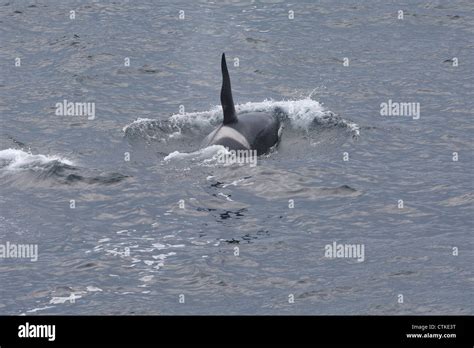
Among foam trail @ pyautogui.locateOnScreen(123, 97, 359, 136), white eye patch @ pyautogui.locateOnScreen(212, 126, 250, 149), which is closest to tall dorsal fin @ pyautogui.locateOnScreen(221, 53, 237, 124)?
white eye patch @ pyautogui.locateOnScreen(212, 126, 250, 149)

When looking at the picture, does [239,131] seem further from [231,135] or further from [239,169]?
[239,169]

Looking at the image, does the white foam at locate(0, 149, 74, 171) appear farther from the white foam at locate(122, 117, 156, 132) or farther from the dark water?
the white foam at locate(122, 117, 156, 132)

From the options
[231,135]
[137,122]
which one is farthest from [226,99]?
[137,122]

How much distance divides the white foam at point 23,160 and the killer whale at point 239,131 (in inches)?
148

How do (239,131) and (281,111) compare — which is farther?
(281,111)

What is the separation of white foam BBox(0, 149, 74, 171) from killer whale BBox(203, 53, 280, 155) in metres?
3.76

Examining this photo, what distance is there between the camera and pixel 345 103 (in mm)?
30141

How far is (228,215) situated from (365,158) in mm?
5240

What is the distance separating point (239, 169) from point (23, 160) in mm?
5359

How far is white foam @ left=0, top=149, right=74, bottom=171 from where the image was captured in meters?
24.5

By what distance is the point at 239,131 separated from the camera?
25344 millimetres

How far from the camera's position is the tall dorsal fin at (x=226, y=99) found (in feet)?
79.9

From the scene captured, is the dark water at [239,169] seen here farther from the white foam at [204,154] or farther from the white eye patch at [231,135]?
the white eye patch at [231,135]
